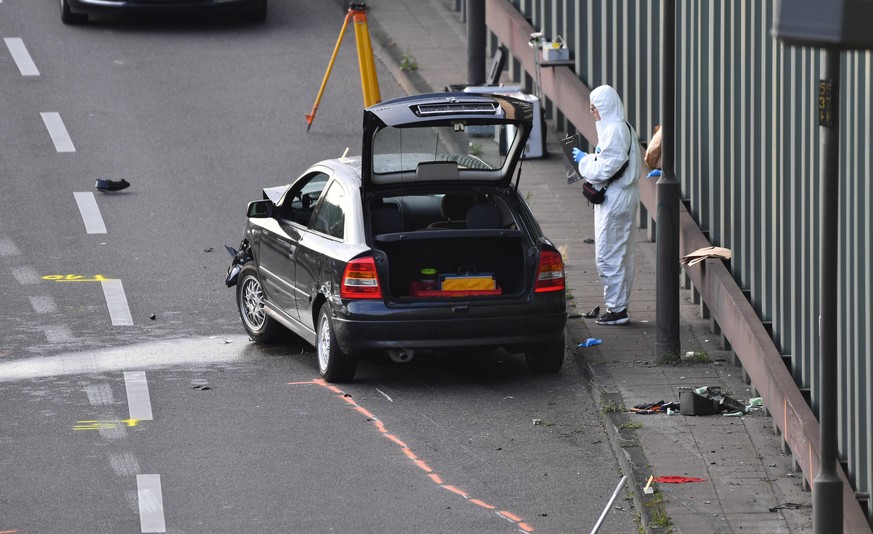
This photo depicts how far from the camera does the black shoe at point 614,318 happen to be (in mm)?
13094

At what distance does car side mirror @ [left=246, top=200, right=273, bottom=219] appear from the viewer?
13.0m

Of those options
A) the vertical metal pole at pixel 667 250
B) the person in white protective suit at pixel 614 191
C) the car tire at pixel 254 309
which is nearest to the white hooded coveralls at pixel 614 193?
the person in white protective suit at pixel 614 191

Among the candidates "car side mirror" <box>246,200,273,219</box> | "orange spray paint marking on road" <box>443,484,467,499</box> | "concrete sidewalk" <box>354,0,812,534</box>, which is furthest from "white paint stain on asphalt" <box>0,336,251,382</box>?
"orange spray paint marking on road" <box>443,484,467,499</box>

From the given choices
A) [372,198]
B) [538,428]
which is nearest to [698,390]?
[538,428]

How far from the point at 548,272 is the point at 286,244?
7.13ft

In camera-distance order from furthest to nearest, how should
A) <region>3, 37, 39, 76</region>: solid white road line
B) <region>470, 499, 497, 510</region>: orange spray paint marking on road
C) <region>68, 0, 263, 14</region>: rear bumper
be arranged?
<region>68, 0, 263, 14</region>: rear bumper < <region>3, 37, 39, 76</region>: solid white road line < <region>470, 499, 497, 510</region>: orange spray paint marking on road

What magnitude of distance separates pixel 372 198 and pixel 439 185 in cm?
49

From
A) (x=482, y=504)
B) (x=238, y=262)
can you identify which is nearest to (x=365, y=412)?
(x=482, y=504)

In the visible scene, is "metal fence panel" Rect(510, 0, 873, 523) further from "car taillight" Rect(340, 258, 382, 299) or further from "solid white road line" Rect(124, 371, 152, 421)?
"solid white road line" Rect(124, 371, 152, 421)

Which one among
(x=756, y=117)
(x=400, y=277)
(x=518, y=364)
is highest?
(x=756, y=117)

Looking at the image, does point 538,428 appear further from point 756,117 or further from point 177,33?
point 177,33

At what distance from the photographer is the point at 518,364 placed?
1247 cm

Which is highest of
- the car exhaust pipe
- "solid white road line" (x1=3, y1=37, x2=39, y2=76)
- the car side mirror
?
"solid white road line" (x1=3, y1=37, x2=39, y2=76)

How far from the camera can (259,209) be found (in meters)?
13.1
